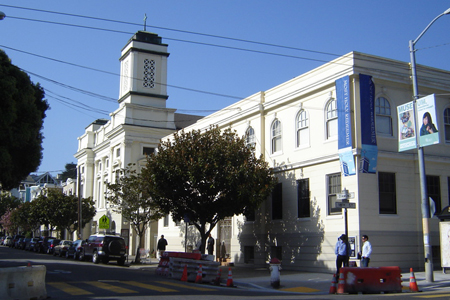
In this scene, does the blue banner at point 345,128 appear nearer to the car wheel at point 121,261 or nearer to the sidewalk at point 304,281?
the sidewalk at point 304,281

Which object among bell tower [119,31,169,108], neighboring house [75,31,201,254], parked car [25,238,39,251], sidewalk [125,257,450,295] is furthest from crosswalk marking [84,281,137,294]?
parked car [25,238,39,251]

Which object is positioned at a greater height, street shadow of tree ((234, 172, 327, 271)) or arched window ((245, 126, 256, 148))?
arched window ((245, 126, 256, 148))

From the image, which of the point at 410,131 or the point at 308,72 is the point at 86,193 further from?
the point at 410,131

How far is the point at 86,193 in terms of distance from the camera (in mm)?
61875

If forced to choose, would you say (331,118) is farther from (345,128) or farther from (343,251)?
(343,251)

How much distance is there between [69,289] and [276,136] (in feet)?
48.4

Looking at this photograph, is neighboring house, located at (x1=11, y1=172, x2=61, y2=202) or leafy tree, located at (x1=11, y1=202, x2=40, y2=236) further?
neighboring house, located at (x1=11, y1=172, x2=61, y2=202)

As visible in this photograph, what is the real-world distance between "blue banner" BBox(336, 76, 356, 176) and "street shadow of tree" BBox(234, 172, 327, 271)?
2.86m

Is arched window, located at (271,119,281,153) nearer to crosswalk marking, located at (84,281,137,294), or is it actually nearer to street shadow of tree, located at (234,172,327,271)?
street shadow of tree, located at (234,172,327,271)

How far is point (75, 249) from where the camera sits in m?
36.5

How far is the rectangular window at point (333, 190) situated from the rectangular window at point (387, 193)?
179cm

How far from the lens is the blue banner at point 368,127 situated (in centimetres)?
2112

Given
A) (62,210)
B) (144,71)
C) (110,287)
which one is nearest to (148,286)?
(110,287)

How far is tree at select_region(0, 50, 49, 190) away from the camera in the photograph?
1914 cm
